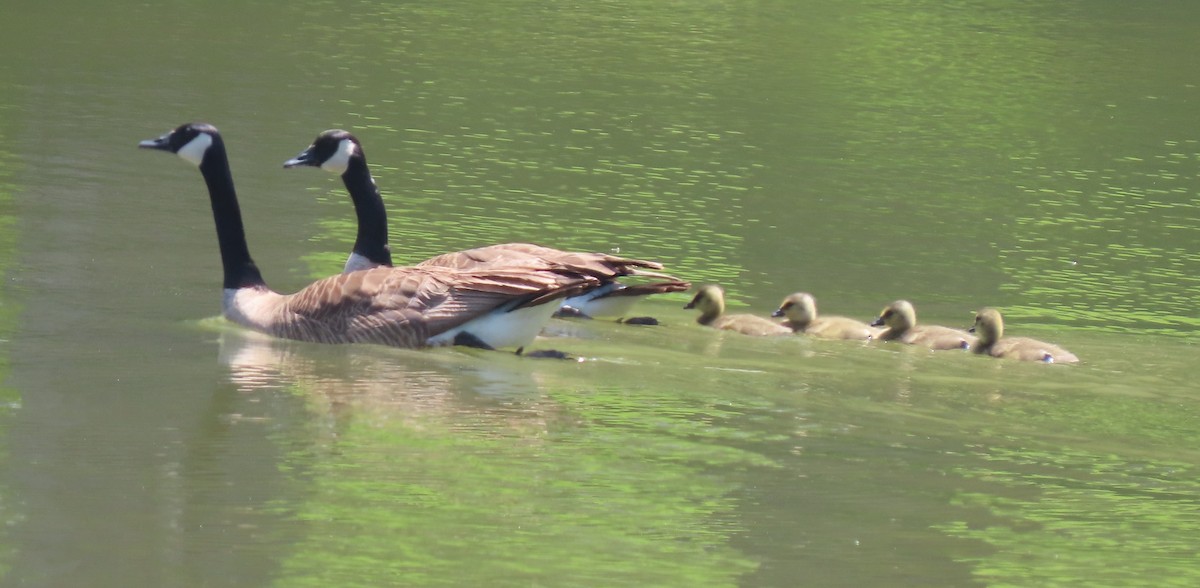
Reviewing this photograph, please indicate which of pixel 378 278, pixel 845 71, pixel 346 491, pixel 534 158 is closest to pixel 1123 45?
pixel 845 71

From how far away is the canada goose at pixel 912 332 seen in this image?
1109 cm

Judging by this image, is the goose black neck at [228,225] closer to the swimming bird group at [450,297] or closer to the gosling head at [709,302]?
the swimming bird group at [450,297]

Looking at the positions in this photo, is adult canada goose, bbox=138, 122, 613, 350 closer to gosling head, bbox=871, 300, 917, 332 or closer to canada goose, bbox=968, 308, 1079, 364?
gosling head, bbox=871, 300, 917, 332

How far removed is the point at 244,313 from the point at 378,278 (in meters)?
0.81

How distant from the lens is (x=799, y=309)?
11.5m

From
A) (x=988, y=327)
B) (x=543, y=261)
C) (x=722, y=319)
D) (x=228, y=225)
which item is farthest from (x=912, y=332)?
(x=228, y=225)

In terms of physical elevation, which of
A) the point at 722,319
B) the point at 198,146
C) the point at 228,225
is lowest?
the point at 722,319

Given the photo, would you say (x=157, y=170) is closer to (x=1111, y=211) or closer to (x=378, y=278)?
(x=378, y=278)

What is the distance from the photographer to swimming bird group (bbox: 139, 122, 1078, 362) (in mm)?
9953

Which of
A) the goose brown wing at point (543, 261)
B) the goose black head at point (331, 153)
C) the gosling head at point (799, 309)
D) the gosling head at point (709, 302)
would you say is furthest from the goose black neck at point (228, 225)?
the gosling head at point (799, 309)

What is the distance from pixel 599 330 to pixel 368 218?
5.22ft

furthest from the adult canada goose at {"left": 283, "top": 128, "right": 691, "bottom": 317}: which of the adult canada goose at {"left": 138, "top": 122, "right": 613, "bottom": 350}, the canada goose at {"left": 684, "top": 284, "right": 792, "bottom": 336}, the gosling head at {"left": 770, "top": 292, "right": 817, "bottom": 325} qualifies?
the adult canada goose at {"left": 138, "top": 122, "right": 613, "bottom": 350}

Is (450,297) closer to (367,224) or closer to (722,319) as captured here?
(367,224)

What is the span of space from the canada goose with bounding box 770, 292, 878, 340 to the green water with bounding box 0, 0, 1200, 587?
0.24 m
